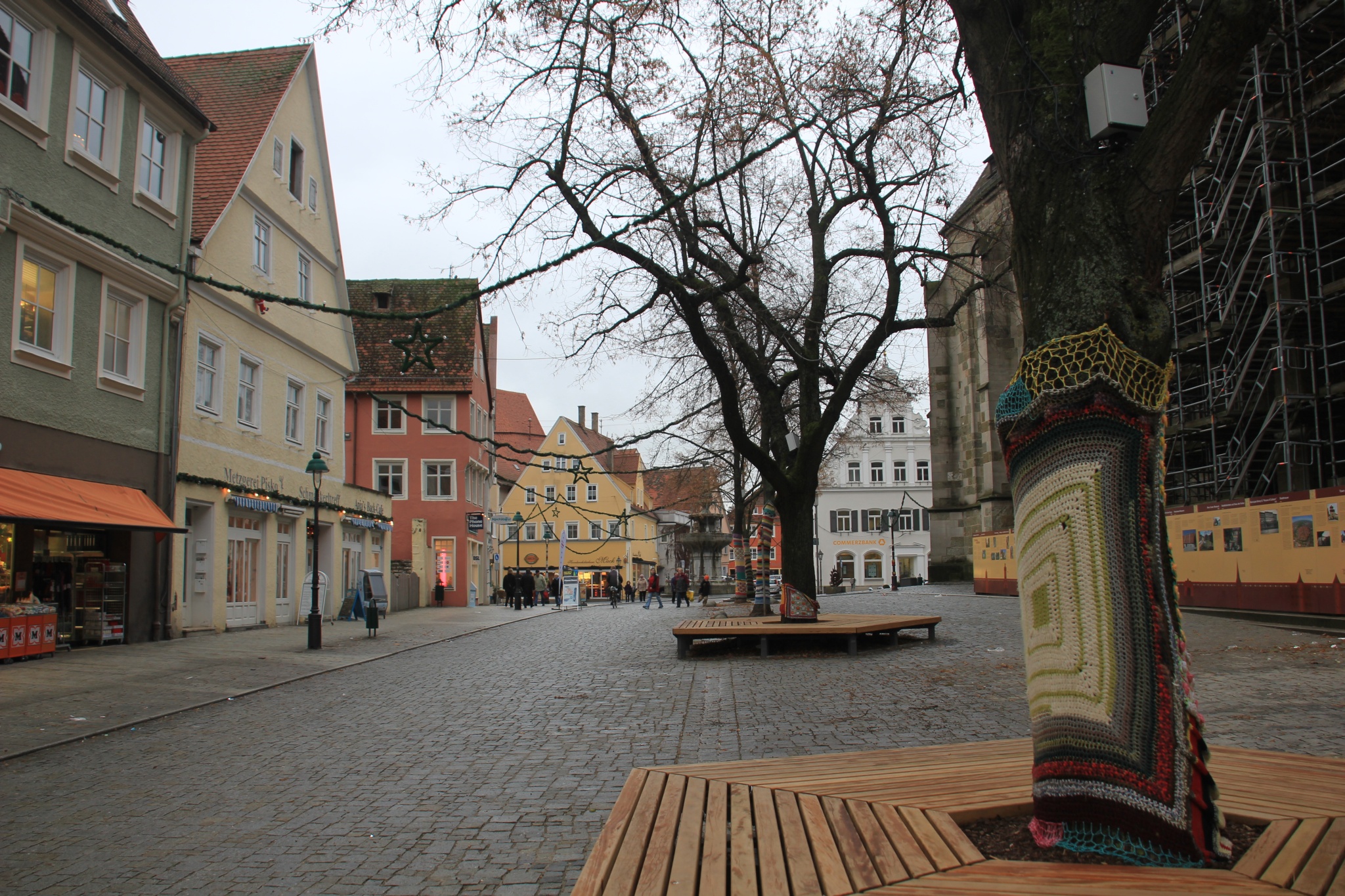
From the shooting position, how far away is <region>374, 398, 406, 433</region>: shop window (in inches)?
1692

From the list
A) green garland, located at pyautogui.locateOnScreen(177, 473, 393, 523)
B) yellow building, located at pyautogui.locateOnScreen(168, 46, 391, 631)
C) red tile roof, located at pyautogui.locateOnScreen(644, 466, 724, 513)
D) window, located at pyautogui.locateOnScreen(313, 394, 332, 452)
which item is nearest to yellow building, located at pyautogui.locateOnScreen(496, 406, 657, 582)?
red tile roof, located at pyautogui.locateOnScreen(644, 466, 724, 513)

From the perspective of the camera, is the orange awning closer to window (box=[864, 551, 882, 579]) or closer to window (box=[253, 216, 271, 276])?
window (box=[253, 216, 271, 276])

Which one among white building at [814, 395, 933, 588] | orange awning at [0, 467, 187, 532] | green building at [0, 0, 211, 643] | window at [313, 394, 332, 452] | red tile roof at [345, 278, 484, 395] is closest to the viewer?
orange awning at [0, 467, 187, 532]

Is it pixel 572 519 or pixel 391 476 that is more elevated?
pixel 391 476

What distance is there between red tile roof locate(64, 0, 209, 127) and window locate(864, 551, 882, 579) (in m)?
57.4

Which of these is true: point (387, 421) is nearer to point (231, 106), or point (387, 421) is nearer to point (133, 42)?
point (231, 106)

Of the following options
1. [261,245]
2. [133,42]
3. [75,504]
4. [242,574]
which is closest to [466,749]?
[75,504]

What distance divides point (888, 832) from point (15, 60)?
16517 millimetres

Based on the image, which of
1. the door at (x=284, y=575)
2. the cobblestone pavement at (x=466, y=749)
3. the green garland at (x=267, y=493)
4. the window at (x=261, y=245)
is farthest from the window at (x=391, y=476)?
the cobblestone pavement at (x=466, y=749)

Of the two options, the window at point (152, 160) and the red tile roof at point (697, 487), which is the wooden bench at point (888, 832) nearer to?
the window at point (152, 160)

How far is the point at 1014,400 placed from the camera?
411 cm

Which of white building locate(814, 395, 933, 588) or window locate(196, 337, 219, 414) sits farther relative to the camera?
white building locate(814, 395, 933, 588)

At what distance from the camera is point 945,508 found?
42.0 m

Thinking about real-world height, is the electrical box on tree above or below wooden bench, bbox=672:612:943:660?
above
